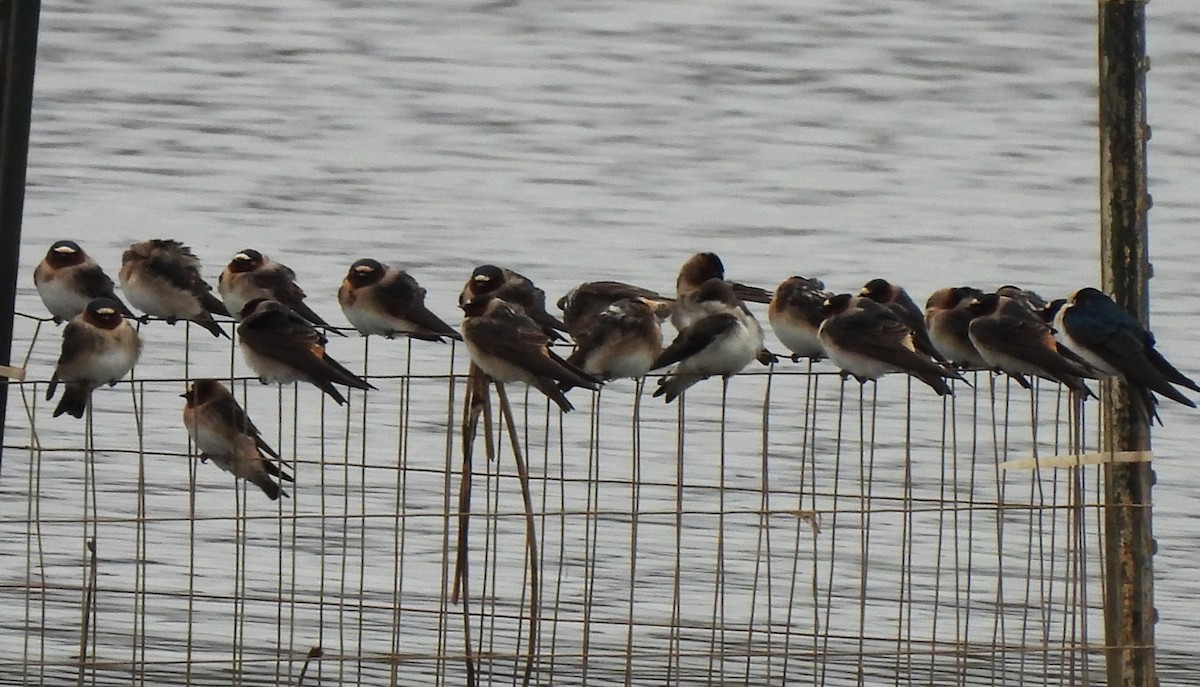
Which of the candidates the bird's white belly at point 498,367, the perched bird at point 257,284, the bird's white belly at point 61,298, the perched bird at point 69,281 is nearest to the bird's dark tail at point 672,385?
the bird's white belly at point 498,367

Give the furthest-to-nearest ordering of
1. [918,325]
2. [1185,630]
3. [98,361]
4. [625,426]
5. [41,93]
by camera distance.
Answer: [41,93], [625,426], [1185,630], [918,325], [98,361]

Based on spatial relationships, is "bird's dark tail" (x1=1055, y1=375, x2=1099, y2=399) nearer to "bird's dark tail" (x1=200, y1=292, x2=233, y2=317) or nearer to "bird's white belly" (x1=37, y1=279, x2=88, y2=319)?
"bird's dark tail" (x1=200, y1=292, x2=233, y2=317)

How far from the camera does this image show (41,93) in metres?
8.37

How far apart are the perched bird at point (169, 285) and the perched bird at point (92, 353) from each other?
19.6 inches

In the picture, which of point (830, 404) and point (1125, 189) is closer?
point (1125, 189)

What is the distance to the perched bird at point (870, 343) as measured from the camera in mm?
5188

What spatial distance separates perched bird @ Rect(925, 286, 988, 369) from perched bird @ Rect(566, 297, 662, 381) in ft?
2.90

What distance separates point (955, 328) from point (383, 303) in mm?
1657

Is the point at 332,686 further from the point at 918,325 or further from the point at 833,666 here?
the point at 918,325

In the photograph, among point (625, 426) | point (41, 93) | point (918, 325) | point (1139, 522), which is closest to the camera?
point (1139, 522)

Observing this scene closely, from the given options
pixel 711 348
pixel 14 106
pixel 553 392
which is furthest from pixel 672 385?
pixel 14 106

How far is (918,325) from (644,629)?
1.75 meters

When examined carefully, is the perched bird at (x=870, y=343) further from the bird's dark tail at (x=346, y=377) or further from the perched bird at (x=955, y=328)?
the bird's dark tail at (x=346, y=377)

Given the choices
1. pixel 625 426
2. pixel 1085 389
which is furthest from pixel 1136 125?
pixel 625 426
